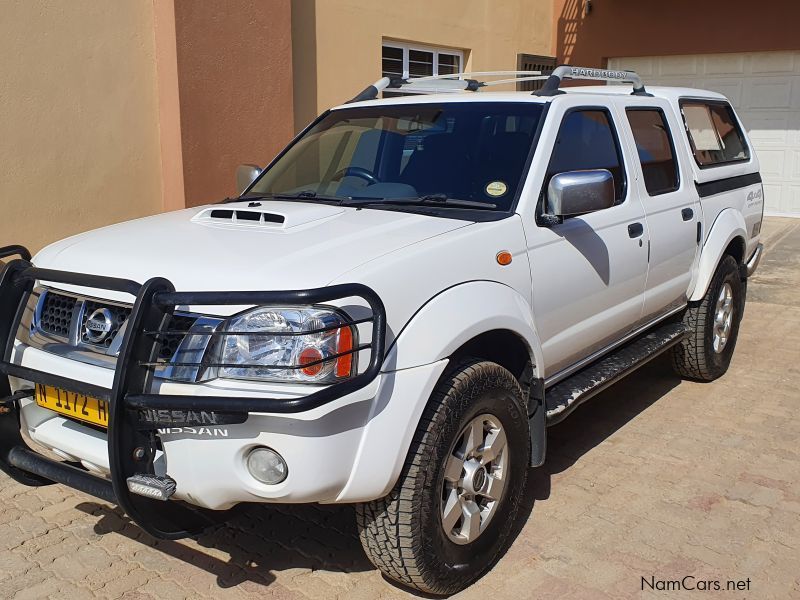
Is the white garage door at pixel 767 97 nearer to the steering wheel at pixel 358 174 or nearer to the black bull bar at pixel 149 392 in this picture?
the steering wheel at pixel 358 174

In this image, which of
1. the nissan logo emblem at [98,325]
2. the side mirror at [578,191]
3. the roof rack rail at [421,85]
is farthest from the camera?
the roof rack rail at [421,85]

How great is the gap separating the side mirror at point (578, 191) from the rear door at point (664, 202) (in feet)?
3.40

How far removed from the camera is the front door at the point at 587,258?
147 inches

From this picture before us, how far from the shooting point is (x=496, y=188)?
12.3 feet

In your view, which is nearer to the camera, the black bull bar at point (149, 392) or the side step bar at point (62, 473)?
the black bull bar at point (149, 392)

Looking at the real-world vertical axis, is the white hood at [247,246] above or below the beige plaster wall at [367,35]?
below

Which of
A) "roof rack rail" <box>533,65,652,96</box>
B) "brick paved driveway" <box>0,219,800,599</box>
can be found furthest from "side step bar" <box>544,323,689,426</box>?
"roof rack rail" <box>533,65,652,96</box>

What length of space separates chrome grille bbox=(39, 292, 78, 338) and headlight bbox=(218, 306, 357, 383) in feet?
2.71

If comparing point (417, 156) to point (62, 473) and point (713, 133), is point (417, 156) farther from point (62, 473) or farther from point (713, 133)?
point (713, 133)

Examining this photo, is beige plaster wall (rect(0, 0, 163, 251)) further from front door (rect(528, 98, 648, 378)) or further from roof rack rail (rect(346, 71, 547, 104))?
front door (rect(528, 98, 648, 378))

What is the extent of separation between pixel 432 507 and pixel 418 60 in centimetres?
913

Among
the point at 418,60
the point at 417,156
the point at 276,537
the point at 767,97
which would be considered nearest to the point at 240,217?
the point at 417,156
